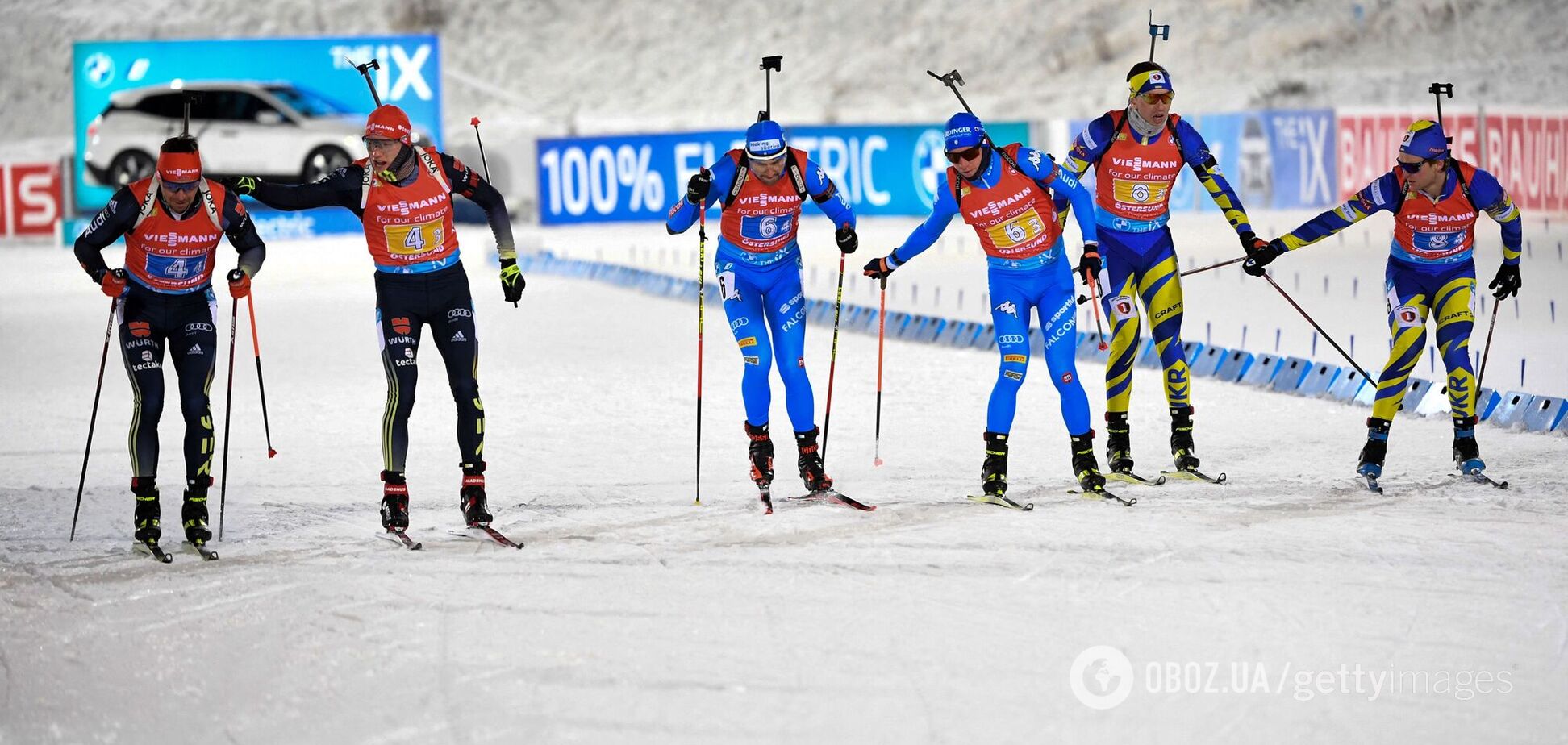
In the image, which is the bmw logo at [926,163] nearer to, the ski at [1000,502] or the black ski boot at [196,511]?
the ski at [1000,502]

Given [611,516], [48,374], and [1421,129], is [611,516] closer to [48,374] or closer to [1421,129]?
[1421,129]

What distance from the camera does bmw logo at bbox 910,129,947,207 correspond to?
87.8 ft

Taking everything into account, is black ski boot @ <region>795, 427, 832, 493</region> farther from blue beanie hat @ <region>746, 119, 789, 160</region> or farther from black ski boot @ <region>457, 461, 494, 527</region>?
black ski boot @ <region>457, 461, 494, 527</region>

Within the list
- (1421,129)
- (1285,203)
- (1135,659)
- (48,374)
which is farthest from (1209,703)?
(1285,203)

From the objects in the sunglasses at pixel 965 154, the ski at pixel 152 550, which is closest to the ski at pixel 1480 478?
the sunglasses at pixel 965 154

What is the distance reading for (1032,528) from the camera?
8.15 m

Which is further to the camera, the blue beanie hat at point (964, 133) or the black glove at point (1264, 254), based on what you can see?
the black glove at point (1264, 254)

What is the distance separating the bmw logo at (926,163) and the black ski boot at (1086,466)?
1780 cm

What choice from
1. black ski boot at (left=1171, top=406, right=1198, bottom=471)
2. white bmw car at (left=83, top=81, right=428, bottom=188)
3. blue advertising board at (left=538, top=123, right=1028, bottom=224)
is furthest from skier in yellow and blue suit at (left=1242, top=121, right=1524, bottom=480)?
white bmw car at (left=83, top=81, right=428, bottom=188)

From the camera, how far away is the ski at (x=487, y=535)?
8.04 m

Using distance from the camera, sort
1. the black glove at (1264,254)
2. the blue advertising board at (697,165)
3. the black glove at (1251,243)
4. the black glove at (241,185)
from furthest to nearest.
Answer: the blue advertising board at (697,165) → the black glove at (1251,243) → the black glove at (1264,254) → the black glove at (241,185)

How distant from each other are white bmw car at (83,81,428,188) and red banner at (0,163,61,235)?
138cm

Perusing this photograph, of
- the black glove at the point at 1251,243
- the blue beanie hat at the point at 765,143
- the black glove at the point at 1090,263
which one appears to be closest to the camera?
the blue beanie hat at the point at 765,143

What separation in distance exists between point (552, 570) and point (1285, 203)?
2013 cm
